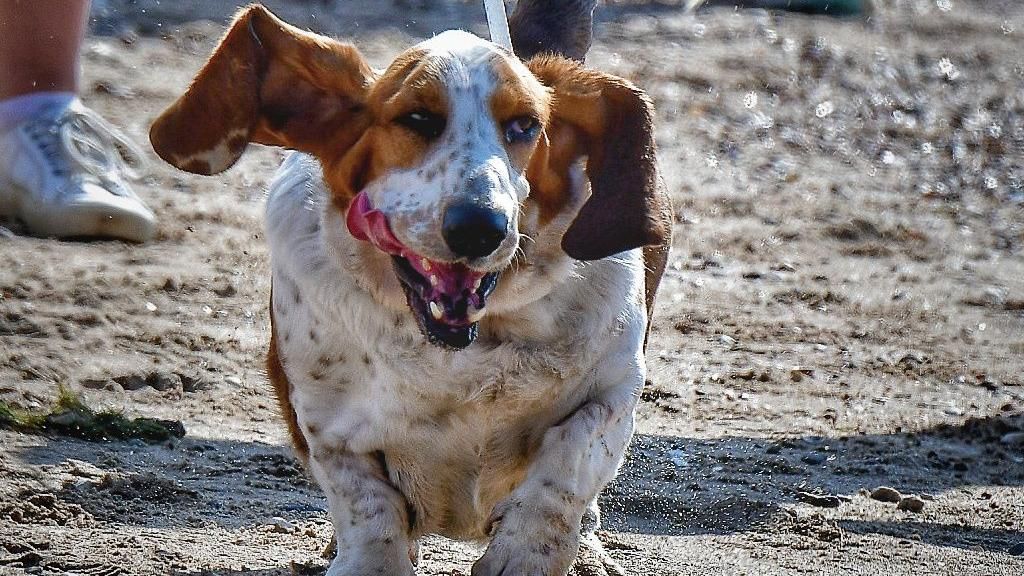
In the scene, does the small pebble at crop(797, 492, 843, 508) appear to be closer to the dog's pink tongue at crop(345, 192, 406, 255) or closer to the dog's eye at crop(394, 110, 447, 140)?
the dog's pink tongue at crop(345, 192, 406, 255)

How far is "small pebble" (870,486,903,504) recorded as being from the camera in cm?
456

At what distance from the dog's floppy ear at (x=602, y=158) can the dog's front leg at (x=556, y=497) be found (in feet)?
1.19

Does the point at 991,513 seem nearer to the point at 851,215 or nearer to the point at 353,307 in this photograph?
the point at 353,307

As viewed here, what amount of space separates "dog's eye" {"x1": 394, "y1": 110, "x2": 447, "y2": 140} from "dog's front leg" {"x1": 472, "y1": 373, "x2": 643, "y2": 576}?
0.68m

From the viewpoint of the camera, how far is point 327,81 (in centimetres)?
325

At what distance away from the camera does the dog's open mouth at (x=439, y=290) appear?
3.02 metres

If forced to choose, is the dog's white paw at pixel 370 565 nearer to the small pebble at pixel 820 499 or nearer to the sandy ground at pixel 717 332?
the sandy ground at pixel 717 332

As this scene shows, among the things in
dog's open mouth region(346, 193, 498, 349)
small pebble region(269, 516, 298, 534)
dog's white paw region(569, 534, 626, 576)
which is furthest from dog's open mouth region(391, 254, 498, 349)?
small pebble region(269, 516, 298, 534)

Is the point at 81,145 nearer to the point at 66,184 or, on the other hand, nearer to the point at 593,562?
the point at 66,184

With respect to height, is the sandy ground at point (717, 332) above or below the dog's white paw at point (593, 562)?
below

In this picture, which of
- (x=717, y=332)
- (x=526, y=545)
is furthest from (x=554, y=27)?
(x=717, y=332)

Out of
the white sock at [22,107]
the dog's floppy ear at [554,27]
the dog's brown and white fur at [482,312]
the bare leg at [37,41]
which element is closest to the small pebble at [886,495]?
the dog's brown and white fur at [482,312]

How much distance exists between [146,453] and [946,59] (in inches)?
→ 296

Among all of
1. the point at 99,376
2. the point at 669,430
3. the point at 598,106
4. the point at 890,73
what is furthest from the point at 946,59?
the point at 598,106
